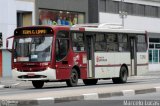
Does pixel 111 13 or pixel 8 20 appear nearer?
pixel 8 20

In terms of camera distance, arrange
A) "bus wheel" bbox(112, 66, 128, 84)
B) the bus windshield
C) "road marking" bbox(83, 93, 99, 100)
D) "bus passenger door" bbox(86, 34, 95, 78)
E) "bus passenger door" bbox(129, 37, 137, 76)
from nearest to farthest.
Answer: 1. "road marking" bbox(83, 93, 99, 100)
2. the bus windshield
3. "bus passenger door" bbox(86, 34, 95, 78)
4. "bus wheel" bbox(112, 66, 128, 84)
5. "bus passenger door" bbox(129, 37, 137, 76)

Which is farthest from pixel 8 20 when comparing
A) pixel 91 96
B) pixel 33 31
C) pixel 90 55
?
pixel 91 96

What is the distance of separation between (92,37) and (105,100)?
40.9 ft

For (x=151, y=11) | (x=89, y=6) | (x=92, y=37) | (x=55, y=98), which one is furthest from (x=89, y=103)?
(x=151, y=11)

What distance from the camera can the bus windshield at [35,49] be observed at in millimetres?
29828

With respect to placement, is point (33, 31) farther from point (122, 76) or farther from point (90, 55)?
point (122, 76)

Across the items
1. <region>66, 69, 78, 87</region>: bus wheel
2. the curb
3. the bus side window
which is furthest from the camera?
<region>66, 69, 78, 87</region>: bus wheel

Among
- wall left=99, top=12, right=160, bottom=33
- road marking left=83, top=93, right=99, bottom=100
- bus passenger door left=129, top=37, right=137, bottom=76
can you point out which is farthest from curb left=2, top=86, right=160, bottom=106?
wall left=99, top=12, right=160, bottom=33

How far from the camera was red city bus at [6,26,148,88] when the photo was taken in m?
29.8

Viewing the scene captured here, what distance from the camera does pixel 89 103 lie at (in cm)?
1944

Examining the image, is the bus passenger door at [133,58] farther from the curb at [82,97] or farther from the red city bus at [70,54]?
the curb at [82,97]

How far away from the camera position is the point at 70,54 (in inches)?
1212

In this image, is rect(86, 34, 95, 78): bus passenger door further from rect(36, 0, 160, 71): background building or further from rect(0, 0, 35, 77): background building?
rect(36, 0, 160, 71): background building

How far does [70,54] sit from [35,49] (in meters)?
1.93
